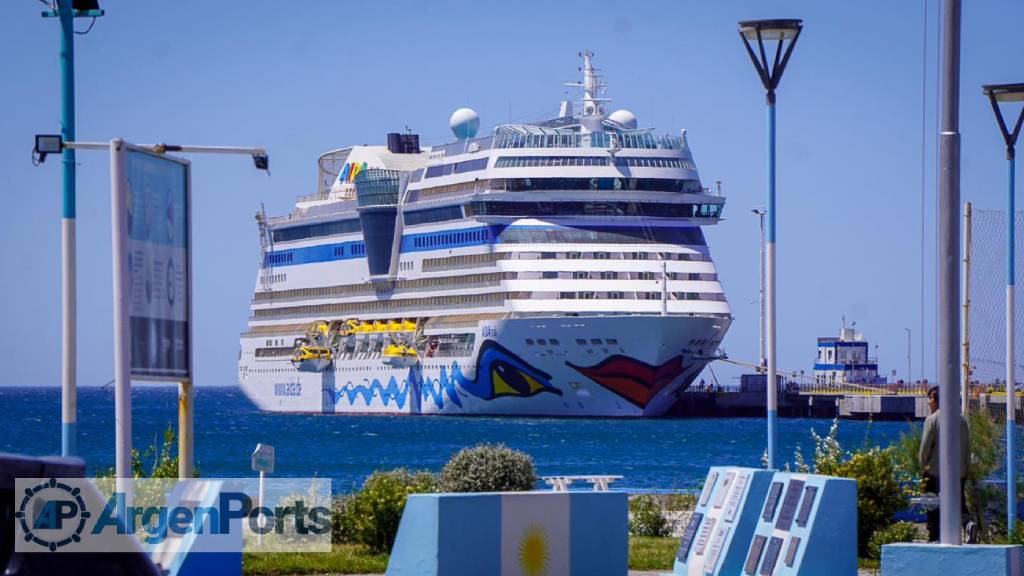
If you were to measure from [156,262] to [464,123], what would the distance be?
6283 centimetres

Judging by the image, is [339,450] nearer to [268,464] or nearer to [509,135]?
[509,135]

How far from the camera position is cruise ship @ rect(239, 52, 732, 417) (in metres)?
58.1

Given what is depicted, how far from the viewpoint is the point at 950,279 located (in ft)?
30.1

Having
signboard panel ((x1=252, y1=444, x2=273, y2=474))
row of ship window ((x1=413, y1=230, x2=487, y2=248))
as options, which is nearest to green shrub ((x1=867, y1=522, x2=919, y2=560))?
signboard panel ((x1=252, y1=444, x2=273, y2=474))

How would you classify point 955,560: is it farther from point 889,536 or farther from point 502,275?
point 502,275

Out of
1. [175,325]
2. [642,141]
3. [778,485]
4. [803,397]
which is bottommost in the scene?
[803,397]

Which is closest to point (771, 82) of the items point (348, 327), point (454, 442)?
point (454, 442)

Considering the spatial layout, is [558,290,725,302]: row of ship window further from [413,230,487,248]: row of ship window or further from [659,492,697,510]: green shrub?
[659,492,697,510]: green shrub

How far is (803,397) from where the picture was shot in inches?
3137

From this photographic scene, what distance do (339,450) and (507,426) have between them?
12298 mm

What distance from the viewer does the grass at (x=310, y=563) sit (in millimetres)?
12672

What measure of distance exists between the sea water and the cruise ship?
160 cm

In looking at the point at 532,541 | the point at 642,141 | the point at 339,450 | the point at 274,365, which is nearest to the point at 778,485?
the point at 532,541

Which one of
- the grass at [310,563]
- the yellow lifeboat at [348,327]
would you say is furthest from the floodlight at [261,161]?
the yellow lifeboat at [348,327]
